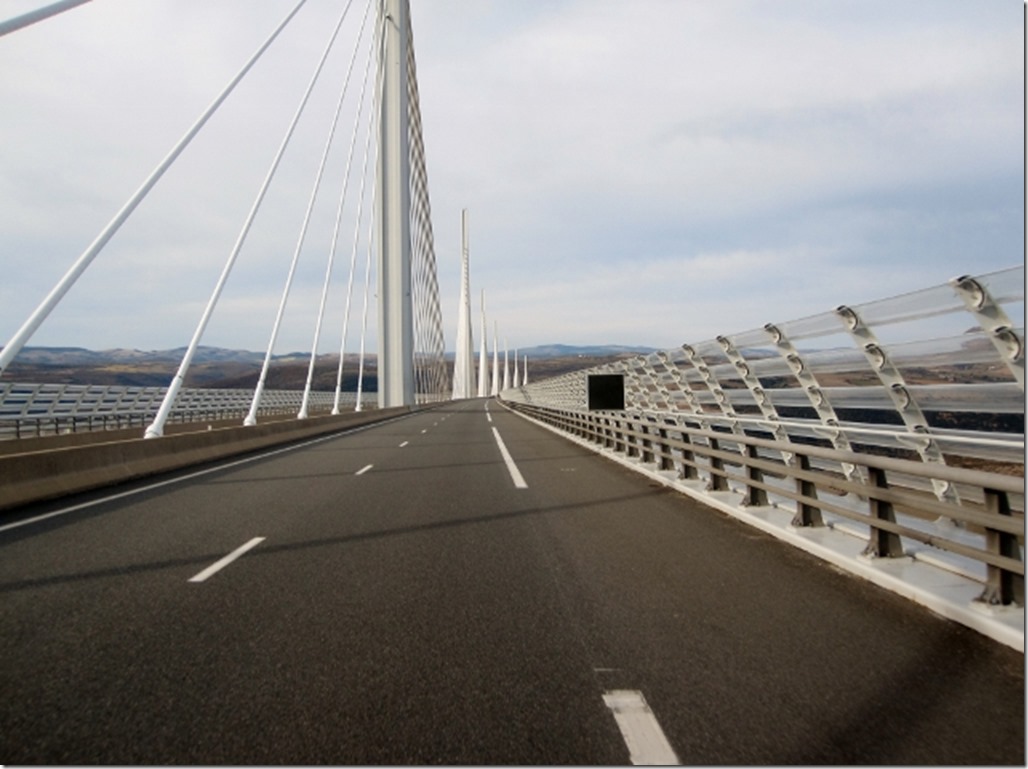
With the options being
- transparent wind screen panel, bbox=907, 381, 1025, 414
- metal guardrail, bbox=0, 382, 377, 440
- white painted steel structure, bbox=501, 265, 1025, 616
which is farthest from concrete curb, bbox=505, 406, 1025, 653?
metal guardrail, bbox=0, 382, 377, 440

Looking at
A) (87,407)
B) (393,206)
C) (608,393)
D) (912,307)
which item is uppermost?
(393,206)

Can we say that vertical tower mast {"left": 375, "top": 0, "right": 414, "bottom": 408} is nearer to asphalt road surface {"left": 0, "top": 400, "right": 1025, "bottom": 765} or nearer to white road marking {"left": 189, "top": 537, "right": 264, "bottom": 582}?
asphalt road surface {"left": 0, "top": 400, "right": 1025, "bottom": 765}

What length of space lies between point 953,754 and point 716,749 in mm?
995

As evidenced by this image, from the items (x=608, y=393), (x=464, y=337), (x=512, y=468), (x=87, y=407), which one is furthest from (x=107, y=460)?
(x=464, y=337)

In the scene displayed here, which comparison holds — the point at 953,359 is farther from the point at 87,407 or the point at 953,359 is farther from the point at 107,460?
the point at 87,407

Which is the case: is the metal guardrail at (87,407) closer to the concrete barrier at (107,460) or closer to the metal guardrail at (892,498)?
the concrete barrier at (107,460)

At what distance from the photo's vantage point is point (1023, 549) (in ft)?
16.7

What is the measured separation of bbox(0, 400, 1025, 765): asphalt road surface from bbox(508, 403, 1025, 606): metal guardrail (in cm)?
50

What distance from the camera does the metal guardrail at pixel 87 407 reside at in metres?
27.4

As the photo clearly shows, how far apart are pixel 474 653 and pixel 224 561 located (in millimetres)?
3630

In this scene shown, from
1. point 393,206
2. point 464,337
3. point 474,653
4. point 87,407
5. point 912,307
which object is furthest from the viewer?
point 464,337

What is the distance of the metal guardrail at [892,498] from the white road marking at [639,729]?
8.67 ft

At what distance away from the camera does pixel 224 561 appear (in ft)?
25.1

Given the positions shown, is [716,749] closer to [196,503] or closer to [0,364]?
[196,503]
